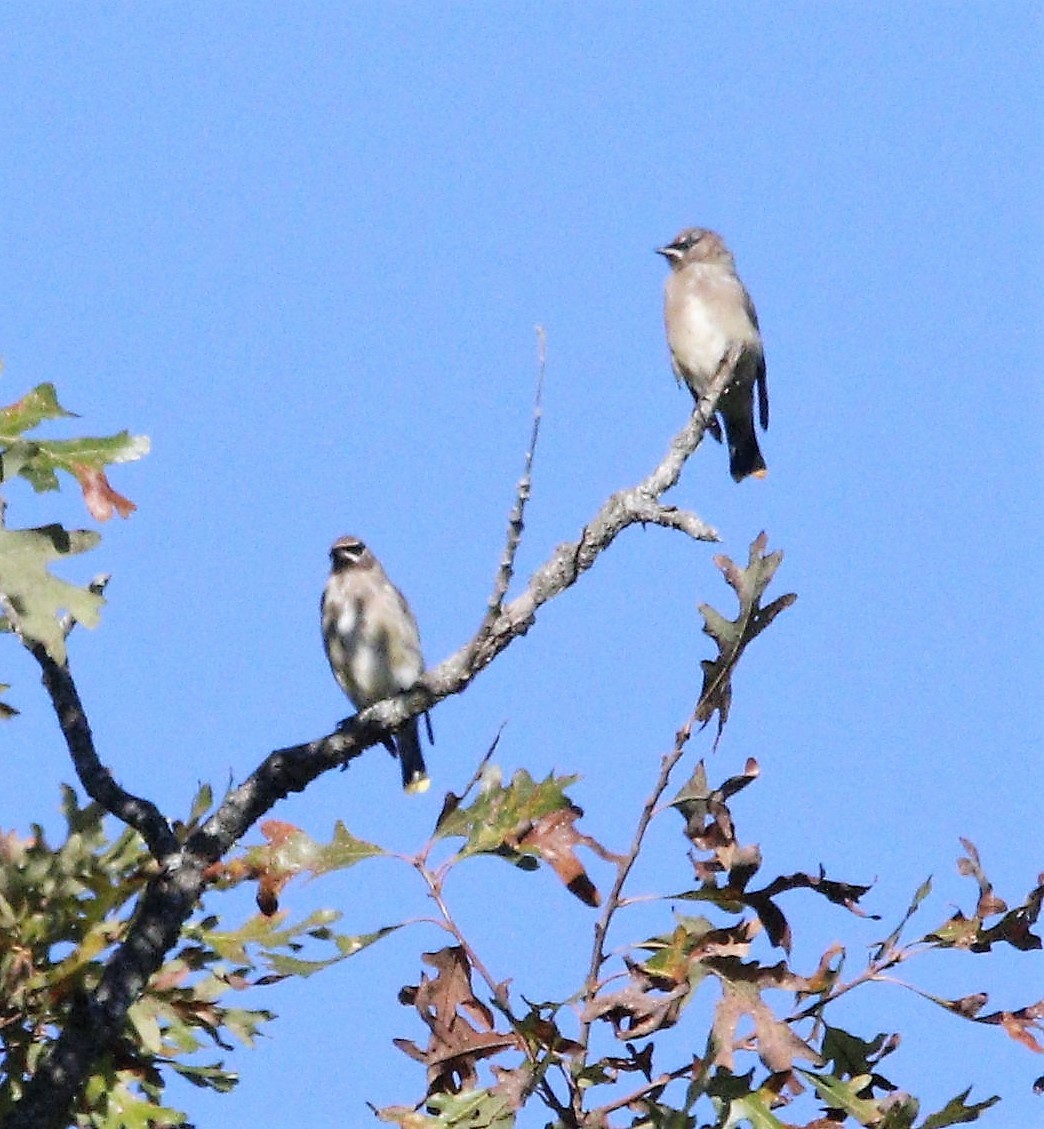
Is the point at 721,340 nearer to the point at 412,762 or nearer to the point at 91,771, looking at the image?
the point at 412,762

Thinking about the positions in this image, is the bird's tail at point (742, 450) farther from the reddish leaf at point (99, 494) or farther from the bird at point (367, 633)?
the reddish leaf at point (99, 494)

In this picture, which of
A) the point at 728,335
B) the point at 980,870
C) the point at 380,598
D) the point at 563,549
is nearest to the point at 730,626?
the point at 980,870

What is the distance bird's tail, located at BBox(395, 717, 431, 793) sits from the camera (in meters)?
8.68

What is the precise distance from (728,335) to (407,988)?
21.7 ft

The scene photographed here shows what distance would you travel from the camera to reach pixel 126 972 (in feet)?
12.0

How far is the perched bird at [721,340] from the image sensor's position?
30.9ft

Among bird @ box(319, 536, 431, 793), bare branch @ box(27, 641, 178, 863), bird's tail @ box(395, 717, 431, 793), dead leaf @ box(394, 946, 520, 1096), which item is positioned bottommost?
dead leaf @ box(394, 946, 520, 1096)

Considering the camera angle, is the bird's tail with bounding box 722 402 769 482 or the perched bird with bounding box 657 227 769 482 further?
the bird's tail with bounding box 722 402 769 482

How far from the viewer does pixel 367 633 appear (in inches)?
337

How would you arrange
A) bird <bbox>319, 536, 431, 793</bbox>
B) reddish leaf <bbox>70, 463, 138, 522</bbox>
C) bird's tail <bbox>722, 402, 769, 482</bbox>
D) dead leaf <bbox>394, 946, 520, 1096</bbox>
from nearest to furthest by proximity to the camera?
1. dead leaf <bbox>394, 946, 520, 1096</bbox>
2. reddish leaf <bbox>70, 463, 138, 522</bbox>
3. bird <bbox>319, 536, 431, 793</bbox>
4. bird's tail <bbox>722, 402, 769, 482</bbox>

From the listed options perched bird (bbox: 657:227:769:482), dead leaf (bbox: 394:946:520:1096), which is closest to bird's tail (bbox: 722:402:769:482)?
perched bird (bbox: 657:227:769:482)

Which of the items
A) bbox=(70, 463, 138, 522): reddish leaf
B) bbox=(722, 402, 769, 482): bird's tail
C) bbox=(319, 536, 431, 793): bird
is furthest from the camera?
bbox=(722, 402, 769, 482): bird's tail

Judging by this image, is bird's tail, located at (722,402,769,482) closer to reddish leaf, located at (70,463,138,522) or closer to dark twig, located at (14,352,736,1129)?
dark twig, located at (14,352,736,1129)

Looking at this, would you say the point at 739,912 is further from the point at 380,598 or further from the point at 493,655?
the point at 380,598
